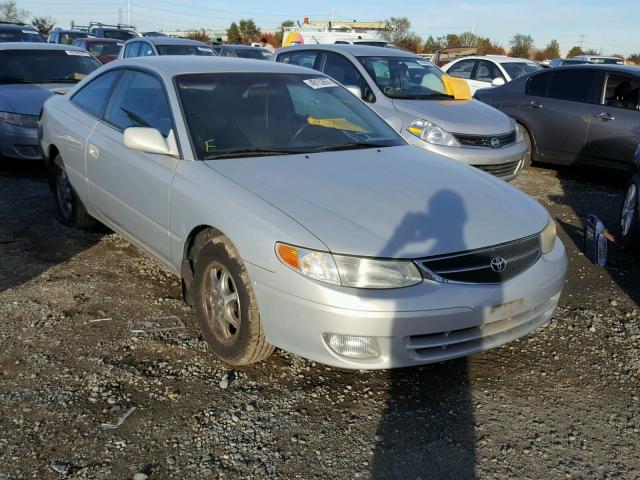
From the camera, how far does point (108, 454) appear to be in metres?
2.61

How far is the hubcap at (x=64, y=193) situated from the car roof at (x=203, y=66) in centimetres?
121

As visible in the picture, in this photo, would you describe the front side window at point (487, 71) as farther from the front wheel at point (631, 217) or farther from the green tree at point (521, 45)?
the green tree at point (521, 45)

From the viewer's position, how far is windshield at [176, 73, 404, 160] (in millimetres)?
3709

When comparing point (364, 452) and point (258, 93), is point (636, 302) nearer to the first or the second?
point (364, 452)

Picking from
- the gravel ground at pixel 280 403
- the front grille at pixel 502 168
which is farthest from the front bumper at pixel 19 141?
the front grille at pixel 502 168

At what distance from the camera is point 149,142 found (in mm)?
3533

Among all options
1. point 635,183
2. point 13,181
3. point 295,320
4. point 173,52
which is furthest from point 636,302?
point 173,52

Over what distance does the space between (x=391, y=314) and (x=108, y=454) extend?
4.41ft

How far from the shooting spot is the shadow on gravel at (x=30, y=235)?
459 centimetres

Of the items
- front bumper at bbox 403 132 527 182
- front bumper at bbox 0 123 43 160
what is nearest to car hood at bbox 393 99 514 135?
front bumper at bbox 403 132 527 182

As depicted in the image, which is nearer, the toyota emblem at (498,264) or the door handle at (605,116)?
the toyota emblem at (498,264)

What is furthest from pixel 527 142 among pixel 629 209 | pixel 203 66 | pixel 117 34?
pixel 117 34

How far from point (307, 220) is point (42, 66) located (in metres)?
7.00

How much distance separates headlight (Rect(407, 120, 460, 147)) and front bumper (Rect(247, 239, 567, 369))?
12.3 feet
